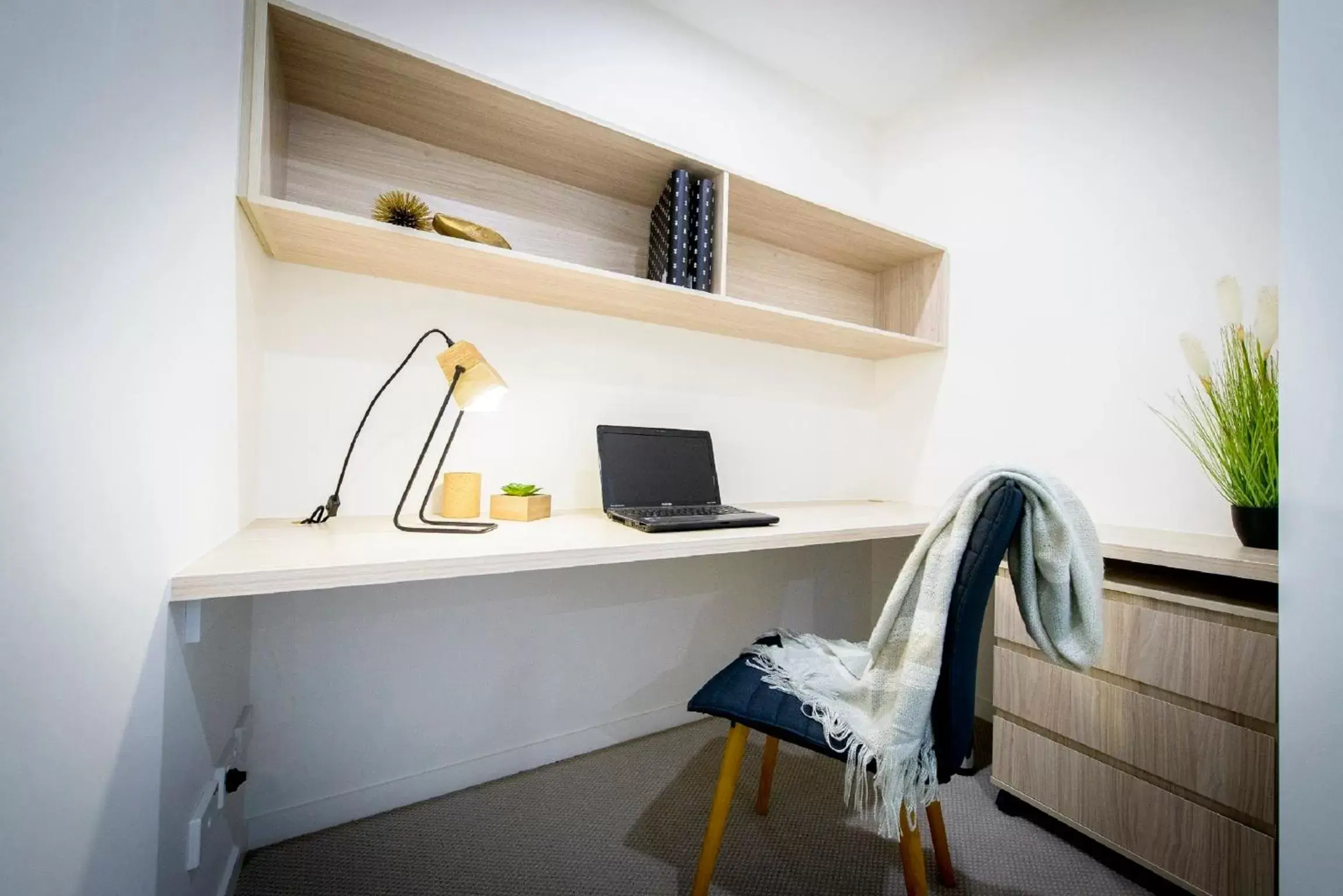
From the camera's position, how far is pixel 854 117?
7.73 ft

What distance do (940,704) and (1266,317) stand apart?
3.91ft

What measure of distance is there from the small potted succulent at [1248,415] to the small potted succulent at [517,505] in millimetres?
1646

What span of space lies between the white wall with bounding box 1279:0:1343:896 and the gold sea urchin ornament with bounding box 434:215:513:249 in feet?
4.91

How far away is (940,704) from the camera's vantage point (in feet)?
2.90

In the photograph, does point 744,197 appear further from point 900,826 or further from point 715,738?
point 715,738

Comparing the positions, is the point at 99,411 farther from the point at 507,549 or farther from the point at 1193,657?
the point at 1193,657

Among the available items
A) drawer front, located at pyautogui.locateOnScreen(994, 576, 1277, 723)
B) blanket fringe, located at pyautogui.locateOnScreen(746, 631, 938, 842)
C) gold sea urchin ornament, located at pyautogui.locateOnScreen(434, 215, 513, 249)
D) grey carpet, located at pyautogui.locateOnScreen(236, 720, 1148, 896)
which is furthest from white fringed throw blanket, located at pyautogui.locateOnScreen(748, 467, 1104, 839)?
gold sea urchin ornament, located at pyautogui.locateOnScreen(434, 215, 513, 249)

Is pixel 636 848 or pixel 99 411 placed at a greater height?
pixel 99 411

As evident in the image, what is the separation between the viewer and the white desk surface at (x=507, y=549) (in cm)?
80

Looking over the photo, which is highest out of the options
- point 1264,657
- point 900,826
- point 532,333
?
point 532,333

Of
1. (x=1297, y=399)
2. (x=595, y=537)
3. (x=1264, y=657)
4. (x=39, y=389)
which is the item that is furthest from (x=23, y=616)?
(x=1264, y=657)

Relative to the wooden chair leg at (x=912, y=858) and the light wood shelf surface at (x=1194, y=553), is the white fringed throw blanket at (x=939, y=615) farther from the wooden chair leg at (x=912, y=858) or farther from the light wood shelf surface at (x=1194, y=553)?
the light wood shelf surface at (x=1194, y=553)

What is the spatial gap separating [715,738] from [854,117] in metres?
2.58

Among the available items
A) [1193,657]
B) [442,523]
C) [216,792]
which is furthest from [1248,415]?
[216,792]
